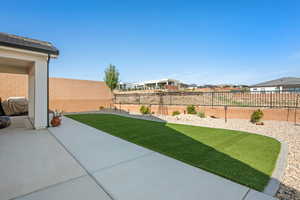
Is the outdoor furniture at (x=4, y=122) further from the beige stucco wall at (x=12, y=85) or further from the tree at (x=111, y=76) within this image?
the tree at (x=111, y=76)

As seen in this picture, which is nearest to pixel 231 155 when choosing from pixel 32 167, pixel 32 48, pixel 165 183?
pixel 165 183

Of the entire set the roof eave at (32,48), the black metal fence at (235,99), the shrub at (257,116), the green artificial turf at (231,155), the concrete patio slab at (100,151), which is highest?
the roof eave at (32,48)

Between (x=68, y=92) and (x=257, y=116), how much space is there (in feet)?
48.7

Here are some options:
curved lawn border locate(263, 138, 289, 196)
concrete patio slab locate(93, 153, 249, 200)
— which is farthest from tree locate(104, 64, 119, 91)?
curved lawn border locate(263, 138, 289, 196)

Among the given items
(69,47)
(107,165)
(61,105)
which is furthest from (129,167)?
(61,105)

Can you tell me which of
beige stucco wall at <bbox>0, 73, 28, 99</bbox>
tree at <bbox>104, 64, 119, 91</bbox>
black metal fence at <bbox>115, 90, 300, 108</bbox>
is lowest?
black metal fence at <bbox>115, 90, 300, 108</bbox>

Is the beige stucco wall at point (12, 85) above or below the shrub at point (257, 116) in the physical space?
above

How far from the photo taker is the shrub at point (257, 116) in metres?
6.04

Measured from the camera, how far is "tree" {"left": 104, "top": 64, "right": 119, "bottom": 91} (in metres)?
17.6

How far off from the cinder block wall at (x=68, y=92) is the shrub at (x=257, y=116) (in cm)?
1292

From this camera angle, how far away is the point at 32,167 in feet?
7.84

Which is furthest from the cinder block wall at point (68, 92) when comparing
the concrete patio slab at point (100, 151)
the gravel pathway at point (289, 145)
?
the gravel pathway at point (289, 145)

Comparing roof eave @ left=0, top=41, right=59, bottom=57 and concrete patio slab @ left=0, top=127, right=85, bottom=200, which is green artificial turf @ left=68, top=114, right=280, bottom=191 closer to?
concrete patio slab @ left=0, top=127, right=85, bottom=200

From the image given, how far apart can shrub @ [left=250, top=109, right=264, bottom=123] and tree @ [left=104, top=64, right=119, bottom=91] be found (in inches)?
607
